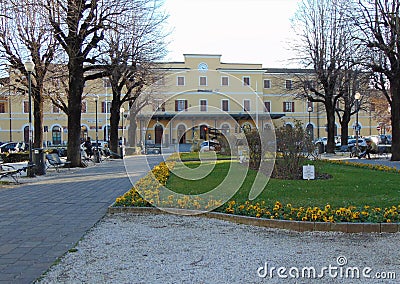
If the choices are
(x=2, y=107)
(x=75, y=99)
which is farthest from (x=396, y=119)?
(x=2, y=107)

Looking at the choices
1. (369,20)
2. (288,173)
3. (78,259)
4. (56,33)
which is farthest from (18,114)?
(78,259)

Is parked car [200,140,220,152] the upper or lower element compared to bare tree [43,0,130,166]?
lower

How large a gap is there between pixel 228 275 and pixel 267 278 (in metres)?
0.45

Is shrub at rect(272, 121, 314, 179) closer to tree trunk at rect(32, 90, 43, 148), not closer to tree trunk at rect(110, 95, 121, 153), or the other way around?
tree trunk at rect(32, 90, 43, 148)

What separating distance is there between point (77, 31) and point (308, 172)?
13.6m

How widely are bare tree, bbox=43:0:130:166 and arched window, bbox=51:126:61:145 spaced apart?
4381 centimetres

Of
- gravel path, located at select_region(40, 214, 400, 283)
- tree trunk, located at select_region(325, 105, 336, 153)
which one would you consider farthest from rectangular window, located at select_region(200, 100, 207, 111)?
tree trunk, located at select_region(325, 105, 336, 153)

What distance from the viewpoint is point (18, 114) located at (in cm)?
6544

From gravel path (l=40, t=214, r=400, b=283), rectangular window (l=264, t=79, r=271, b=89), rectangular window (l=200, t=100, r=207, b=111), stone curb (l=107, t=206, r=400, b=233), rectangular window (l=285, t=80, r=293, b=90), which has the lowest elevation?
gravel path (l=40, t=214, r=400, b=283)

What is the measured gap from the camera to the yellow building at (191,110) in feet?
70.0

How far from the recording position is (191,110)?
19.2 meters

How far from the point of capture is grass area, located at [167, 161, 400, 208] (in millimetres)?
9172

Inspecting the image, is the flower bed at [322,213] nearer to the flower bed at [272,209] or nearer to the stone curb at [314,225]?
the flower bed at [272,209]

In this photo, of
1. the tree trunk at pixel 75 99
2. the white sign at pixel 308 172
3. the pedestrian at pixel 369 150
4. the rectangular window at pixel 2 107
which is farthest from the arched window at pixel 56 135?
the white sign at pixel 308 172
